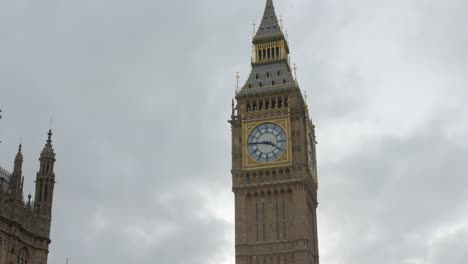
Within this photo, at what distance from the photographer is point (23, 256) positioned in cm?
6462

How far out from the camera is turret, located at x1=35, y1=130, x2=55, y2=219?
67.2 m

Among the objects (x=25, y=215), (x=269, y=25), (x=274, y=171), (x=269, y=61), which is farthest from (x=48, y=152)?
(x=269, y=25)

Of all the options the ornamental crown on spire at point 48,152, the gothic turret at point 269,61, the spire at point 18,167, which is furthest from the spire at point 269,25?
the spire at point 18,167

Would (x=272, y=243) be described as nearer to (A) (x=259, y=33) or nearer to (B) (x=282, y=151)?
(B) (x=282, y=151)

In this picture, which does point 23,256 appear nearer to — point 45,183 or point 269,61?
point 45,183

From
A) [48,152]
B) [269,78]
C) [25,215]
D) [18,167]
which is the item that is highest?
[269,78]

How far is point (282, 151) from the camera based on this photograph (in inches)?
4188

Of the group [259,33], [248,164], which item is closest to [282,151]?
[248,164]

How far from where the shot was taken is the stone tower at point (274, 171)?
10181 centimetres

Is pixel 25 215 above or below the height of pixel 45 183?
below

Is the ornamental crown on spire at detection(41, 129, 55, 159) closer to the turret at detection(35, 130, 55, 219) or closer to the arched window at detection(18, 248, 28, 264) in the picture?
the turret at detection(35, 130, 55, 219)

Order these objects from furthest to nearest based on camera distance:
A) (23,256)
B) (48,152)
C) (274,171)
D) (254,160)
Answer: (254,160), (274,171), (48,152), (23,256)

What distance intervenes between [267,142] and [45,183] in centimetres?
4441

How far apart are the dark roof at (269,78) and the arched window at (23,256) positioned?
52.8m
